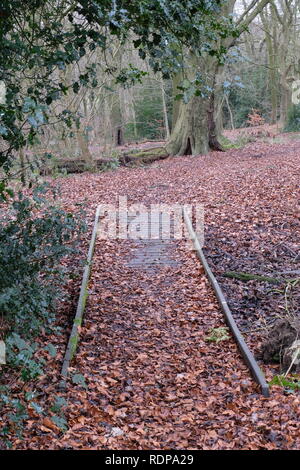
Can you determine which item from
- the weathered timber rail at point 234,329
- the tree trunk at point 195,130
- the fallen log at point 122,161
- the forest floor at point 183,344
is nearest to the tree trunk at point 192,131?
the tree trunk at point 195,130

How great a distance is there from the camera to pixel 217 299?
23.9ft

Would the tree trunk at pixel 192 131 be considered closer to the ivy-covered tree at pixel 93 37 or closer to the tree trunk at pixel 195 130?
the tree trunk at pixel 195 130

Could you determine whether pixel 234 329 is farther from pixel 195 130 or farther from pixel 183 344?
pixel 195 130

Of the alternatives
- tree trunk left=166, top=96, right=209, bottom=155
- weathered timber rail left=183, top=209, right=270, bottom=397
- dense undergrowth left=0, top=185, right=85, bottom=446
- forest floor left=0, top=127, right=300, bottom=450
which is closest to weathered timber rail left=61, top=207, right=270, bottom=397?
weathered timber rail left=183, top=209, right=270, bottom=397

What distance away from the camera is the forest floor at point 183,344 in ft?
14.0

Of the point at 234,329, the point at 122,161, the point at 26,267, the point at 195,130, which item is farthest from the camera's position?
the point at 195,130

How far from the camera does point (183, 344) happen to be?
623 centimetres

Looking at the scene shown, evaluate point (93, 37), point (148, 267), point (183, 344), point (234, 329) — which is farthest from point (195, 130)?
point (93, 37)

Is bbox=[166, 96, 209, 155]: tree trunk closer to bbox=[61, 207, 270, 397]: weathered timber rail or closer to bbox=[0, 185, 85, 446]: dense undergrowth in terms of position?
bbox=[61, 207, 270, 397]: weathered timber rail

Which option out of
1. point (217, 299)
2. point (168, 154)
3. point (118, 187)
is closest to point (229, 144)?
point (168, 154)

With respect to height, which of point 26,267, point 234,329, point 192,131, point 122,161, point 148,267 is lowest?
point 234,329

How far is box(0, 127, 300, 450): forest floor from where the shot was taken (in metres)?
4.27

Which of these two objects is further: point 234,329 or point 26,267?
point 234,329

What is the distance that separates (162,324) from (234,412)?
232 centimetres
